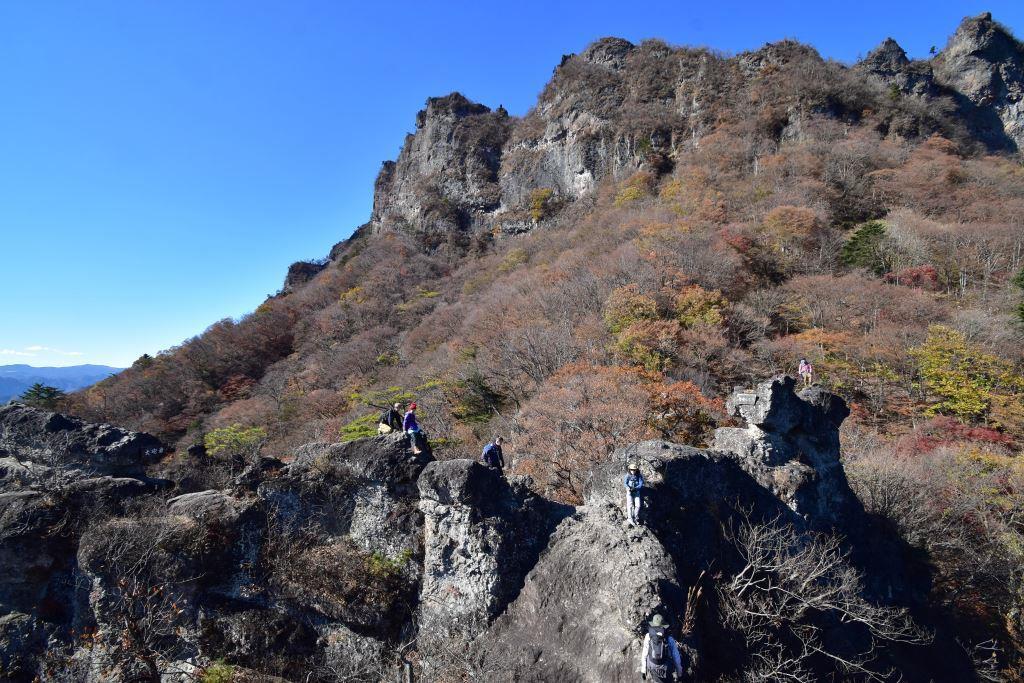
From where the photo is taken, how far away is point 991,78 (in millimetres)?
42250

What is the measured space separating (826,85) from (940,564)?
4211 centimetres

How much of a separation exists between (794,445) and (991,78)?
57329mm

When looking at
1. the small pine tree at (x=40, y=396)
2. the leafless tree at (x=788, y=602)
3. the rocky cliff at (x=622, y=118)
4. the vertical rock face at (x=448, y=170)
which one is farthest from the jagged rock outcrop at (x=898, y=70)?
the small pine tree at (x=40, y=396)

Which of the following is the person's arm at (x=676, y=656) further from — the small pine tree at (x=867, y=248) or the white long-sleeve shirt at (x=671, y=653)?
the small pine tree at (x=867, y=248)

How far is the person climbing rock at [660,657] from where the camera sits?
17.4ft

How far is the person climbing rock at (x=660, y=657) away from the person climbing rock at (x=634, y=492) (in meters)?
1.80

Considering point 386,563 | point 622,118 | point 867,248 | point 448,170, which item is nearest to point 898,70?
point 622,118

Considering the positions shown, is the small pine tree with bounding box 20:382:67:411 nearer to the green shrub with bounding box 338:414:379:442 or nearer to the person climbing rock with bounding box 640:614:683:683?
the green shrub with bounding box 338:414:379:442

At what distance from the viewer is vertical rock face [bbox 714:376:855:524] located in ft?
29.5

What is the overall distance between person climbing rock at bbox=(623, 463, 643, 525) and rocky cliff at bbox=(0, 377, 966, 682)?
19cm

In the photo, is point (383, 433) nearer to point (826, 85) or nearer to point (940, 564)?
point (940, 564)

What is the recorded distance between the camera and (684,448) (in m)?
8.48

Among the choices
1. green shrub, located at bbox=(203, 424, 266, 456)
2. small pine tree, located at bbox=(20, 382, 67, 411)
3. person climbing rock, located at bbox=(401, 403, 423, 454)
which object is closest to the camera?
person climbing rock, located at bbox=(401, 403, 423, 454)

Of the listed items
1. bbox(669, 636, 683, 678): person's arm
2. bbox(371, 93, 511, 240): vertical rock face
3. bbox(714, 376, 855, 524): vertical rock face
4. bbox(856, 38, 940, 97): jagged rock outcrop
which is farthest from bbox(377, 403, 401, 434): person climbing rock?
bbox(856, 38, 940, 97): jagged rock outcrop
